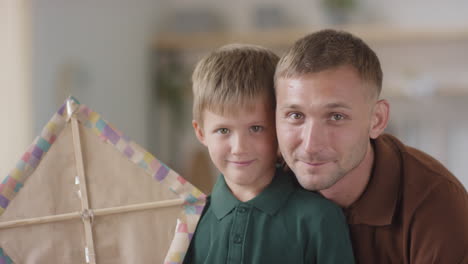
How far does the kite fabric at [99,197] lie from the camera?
100 cm

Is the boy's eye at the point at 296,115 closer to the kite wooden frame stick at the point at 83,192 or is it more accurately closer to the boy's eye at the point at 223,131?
the boy's eye at the point at 223,131

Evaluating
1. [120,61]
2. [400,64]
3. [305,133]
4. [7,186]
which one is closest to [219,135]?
[305,133]

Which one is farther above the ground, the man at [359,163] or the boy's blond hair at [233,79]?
the boy's blond hair at [233,79]

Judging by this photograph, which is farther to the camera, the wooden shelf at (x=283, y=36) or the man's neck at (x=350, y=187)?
the wooden shelf at (x=283, y=36)

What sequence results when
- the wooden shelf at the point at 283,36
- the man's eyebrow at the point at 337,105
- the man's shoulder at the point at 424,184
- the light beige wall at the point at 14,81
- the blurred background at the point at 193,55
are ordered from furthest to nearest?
the wooden shelf at the point at 283,36, the blurred background at the point at 193,55, the light beige wall at the point at 14,81, the man's shoulder at the point at 424,184, the man's eyebrow at the point at 337,105

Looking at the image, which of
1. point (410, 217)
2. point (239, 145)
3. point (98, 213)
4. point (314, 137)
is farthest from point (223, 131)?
point (410, 217)

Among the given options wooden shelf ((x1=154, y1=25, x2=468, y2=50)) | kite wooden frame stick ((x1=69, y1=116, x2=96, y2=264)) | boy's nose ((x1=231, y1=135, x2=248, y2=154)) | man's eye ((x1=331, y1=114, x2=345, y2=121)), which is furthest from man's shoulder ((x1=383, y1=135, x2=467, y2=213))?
wooden shelf ((x1=154, y1=25, x2=468, y2=50))

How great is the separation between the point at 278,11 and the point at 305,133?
319cm

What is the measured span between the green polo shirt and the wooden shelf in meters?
2.82

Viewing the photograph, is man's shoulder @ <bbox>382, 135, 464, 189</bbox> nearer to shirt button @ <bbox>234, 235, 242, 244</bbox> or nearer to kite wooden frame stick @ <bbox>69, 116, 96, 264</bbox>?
shirt button @ <bbox>234, 235, 242, 244</bbox>

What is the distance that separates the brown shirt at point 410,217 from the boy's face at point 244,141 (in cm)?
21

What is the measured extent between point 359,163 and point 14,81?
2110mm

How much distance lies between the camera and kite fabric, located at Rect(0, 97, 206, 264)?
1.00m

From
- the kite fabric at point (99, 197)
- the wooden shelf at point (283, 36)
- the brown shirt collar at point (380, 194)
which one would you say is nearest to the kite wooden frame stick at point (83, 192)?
the kite fabric at point (99, 197)
